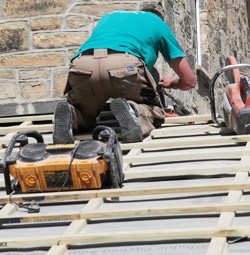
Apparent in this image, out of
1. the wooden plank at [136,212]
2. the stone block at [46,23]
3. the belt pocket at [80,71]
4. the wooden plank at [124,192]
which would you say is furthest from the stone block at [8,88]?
the wooden plank at [136,212]

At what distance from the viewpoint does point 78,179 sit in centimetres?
454

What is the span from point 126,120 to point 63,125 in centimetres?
37

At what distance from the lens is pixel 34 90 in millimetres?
7965

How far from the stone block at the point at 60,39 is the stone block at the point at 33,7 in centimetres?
20

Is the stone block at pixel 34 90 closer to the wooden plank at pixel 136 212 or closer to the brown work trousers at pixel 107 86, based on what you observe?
the brown work trousers at pixel 107 86

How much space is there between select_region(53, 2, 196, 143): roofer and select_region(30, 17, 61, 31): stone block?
1.77 meters

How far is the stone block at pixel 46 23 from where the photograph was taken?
7.95m

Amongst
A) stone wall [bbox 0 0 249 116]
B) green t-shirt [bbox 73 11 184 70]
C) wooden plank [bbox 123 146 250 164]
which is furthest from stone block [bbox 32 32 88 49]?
wooden plank [bbox 123 146 250 164]

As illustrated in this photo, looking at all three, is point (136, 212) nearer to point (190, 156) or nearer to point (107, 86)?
point (190, 156)

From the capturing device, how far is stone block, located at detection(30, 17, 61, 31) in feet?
26.1

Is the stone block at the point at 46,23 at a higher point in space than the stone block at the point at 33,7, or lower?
lower

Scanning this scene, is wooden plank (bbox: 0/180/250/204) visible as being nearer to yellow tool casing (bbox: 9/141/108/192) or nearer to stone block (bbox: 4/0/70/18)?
yellow tool casing (bbox: 9/141/108/192)

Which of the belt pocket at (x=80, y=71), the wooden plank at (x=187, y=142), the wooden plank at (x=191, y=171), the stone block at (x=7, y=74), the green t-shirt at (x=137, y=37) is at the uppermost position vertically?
the green t-shirt at (x=137, y=37)

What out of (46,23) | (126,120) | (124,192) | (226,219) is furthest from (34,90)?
(226,219)
